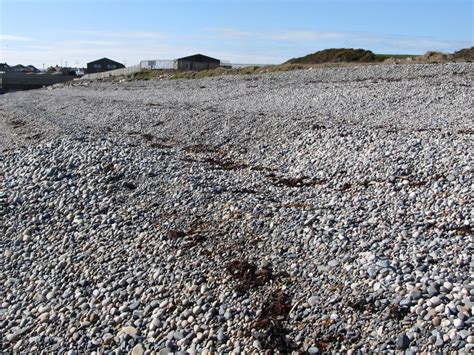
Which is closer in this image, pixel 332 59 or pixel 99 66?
pixel 332 59

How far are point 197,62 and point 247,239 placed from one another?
61.5m

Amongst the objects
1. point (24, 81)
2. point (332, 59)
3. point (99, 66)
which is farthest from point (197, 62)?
point (99, 66)

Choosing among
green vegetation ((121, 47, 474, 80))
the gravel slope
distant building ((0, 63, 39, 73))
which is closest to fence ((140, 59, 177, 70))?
green vegetation ((121, 47, 474, 80))

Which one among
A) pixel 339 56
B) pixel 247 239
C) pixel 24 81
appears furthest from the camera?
pixel 24 81

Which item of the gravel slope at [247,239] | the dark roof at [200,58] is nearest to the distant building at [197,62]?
the dark roof at [200,58]

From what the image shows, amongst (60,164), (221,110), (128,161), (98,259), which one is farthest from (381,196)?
(221,110)

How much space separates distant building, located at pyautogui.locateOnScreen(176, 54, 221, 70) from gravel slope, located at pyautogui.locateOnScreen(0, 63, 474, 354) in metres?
48.7

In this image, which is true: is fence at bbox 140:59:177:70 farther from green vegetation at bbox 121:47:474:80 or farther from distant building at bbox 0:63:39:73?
distant building at bbox 0:63:39:73

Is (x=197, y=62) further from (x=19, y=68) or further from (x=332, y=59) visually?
(x=19, y=68)

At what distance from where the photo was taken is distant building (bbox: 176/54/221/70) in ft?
213

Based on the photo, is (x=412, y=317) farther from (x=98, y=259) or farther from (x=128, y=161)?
(x=128, y=161)

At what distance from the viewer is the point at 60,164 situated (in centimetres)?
1395

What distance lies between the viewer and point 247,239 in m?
8.82

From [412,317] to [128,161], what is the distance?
9.25 m
